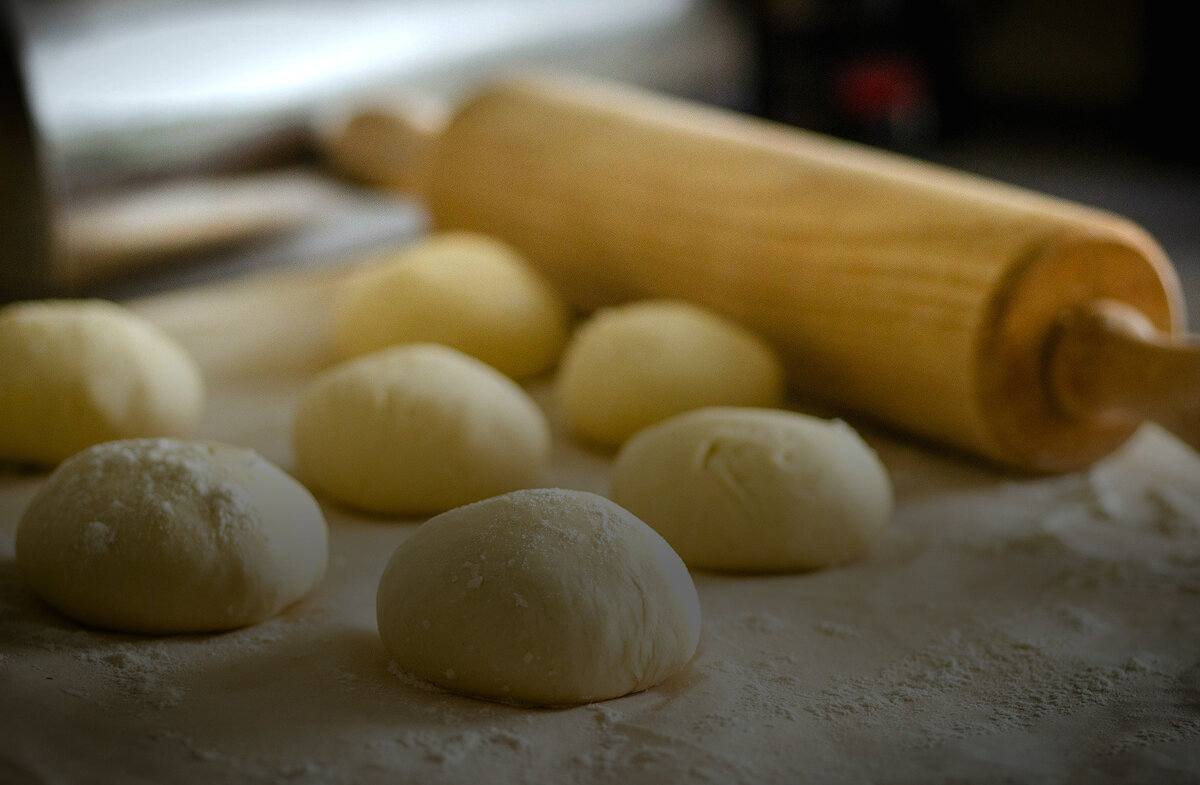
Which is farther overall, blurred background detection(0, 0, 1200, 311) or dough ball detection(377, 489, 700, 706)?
blurred background detection(0, 0, 1200, 311)

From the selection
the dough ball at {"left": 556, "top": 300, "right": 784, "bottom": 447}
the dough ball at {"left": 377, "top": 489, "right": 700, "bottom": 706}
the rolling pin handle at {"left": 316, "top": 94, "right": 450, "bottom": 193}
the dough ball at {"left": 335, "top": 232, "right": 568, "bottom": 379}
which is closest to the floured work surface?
the dough ball at {"left": 377, "top": 489, "right": 700, "bottom": 706}

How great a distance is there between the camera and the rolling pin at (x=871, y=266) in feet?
5.57

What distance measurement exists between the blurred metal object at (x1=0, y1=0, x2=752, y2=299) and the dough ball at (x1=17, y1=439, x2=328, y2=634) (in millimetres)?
1105

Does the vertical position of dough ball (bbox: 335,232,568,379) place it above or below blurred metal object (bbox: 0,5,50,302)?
below

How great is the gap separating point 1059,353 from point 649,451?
2.10 feet

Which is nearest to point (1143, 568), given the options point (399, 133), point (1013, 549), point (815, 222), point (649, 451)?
point (1013, 549)

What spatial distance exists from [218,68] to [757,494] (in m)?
1.60

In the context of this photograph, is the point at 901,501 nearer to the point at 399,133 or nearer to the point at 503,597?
the point at 503,597

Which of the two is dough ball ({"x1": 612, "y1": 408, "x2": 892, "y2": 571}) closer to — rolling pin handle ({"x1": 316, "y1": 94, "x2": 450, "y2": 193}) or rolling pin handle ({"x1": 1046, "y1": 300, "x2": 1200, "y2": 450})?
rolling pin handle ({"x1": 1046, "y1": 300, "x2": 1200, "y2": 450})

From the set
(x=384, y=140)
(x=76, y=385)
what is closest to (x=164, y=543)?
(x=76, y=385)

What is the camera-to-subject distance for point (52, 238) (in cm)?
224

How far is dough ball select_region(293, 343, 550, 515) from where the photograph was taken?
1.58 m

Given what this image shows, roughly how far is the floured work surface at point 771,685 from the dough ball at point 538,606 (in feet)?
0.09

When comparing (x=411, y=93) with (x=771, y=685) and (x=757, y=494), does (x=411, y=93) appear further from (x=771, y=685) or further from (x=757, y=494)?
(x=771, y=685)
